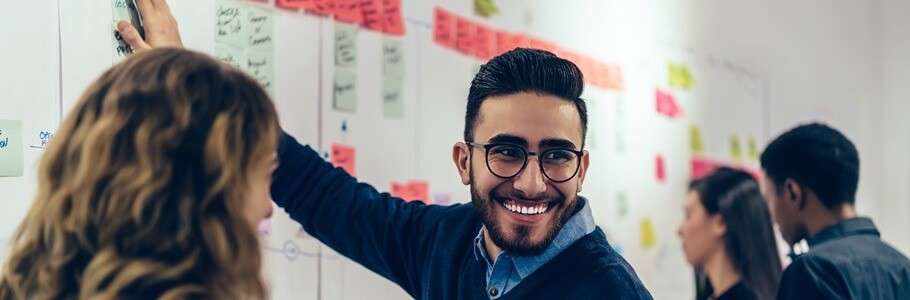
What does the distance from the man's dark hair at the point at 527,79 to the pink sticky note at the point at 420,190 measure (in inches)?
19.2

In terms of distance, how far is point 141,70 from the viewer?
3.43 feet

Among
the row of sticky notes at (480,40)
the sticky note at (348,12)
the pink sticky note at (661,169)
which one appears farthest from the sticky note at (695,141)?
the sticky note at (348,12)

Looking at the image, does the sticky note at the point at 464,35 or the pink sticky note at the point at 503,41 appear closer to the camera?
the sticky note at the point at 464,35

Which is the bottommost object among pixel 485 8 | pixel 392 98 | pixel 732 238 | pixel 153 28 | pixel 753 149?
pixel 732 238

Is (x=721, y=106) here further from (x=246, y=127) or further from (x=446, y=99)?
(x=246, y=127)

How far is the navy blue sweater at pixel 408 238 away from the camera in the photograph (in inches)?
61.2

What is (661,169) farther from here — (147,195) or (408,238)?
(147,195)

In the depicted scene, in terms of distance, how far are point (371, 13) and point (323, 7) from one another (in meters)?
0.13

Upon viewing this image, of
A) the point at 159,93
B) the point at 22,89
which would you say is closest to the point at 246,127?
the point at 159,93

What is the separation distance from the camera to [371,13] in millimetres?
2029

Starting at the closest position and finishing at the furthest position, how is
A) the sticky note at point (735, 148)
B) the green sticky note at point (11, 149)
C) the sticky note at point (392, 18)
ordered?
the green sticky note at point (11, 149) < the sticky note at point (392, 18) < the sticky note at point (735, 148)

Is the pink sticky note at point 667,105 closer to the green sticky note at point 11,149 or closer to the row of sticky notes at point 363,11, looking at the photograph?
the row of sticky notes at point 363,11

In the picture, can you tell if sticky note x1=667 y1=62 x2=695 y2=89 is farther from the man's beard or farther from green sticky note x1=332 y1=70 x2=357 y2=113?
the man's beard

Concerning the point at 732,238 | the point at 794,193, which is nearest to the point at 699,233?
the point at 732,238
